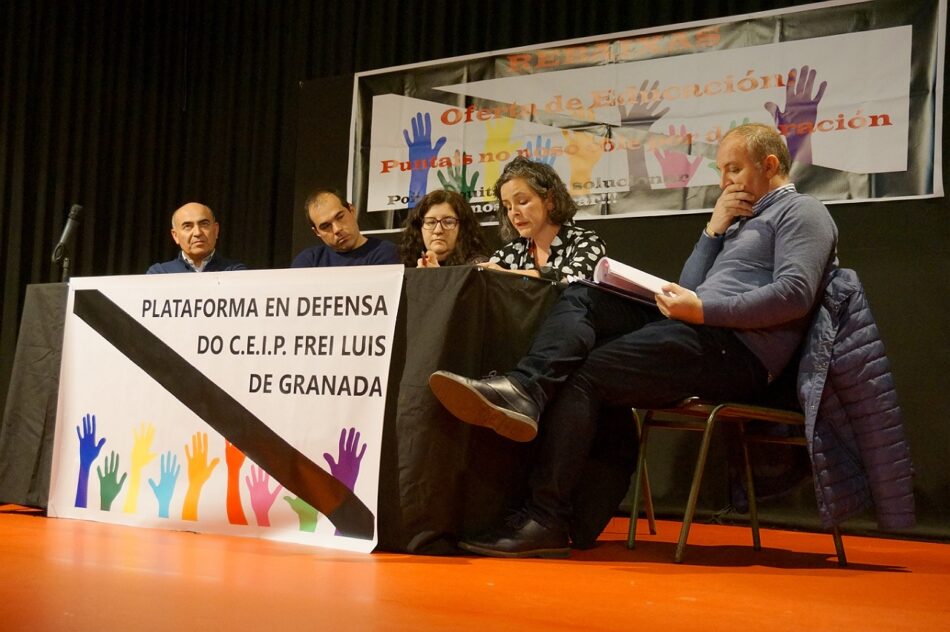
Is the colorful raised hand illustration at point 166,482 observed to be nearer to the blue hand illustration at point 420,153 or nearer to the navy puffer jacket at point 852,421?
the navy puffer jacket at point 852,421

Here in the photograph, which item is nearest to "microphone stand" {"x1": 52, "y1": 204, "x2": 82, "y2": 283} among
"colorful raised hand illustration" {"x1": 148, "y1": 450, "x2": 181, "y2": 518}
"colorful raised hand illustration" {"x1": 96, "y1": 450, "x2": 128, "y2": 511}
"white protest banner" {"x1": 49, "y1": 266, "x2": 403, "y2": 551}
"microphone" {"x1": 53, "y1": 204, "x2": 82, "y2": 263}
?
"microphone" {"x1": 53, "y1": 204, "x2": 82, "y2": 263}

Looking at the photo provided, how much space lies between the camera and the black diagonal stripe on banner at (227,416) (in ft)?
7.48

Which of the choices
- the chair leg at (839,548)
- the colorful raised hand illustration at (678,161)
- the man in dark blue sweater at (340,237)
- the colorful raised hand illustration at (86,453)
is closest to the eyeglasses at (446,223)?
the man in dark blue sweater at (340,237)

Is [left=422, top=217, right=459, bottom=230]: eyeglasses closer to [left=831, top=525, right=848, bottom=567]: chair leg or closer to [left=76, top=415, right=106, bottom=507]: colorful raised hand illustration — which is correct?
[left=76, top=415, right=106, bottom=507]: colorful raised hand illustration

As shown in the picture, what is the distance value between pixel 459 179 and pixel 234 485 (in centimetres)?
213

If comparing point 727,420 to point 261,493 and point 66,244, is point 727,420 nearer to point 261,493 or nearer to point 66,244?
point 261,493

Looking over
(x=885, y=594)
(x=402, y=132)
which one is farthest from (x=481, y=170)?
(x=885, y=594)

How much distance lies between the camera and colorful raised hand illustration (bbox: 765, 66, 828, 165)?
3473mm

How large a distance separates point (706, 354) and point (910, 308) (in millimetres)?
1418

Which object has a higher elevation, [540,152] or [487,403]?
[540,152]

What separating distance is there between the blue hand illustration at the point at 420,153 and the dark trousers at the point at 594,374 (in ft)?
6.93

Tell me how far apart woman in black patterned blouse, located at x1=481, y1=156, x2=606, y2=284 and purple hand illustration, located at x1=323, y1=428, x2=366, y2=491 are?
84cm

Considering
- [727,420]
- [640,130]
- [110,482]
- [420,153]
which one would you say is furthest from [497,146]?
[110,482]

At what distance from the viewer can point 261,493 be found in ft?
7.92
